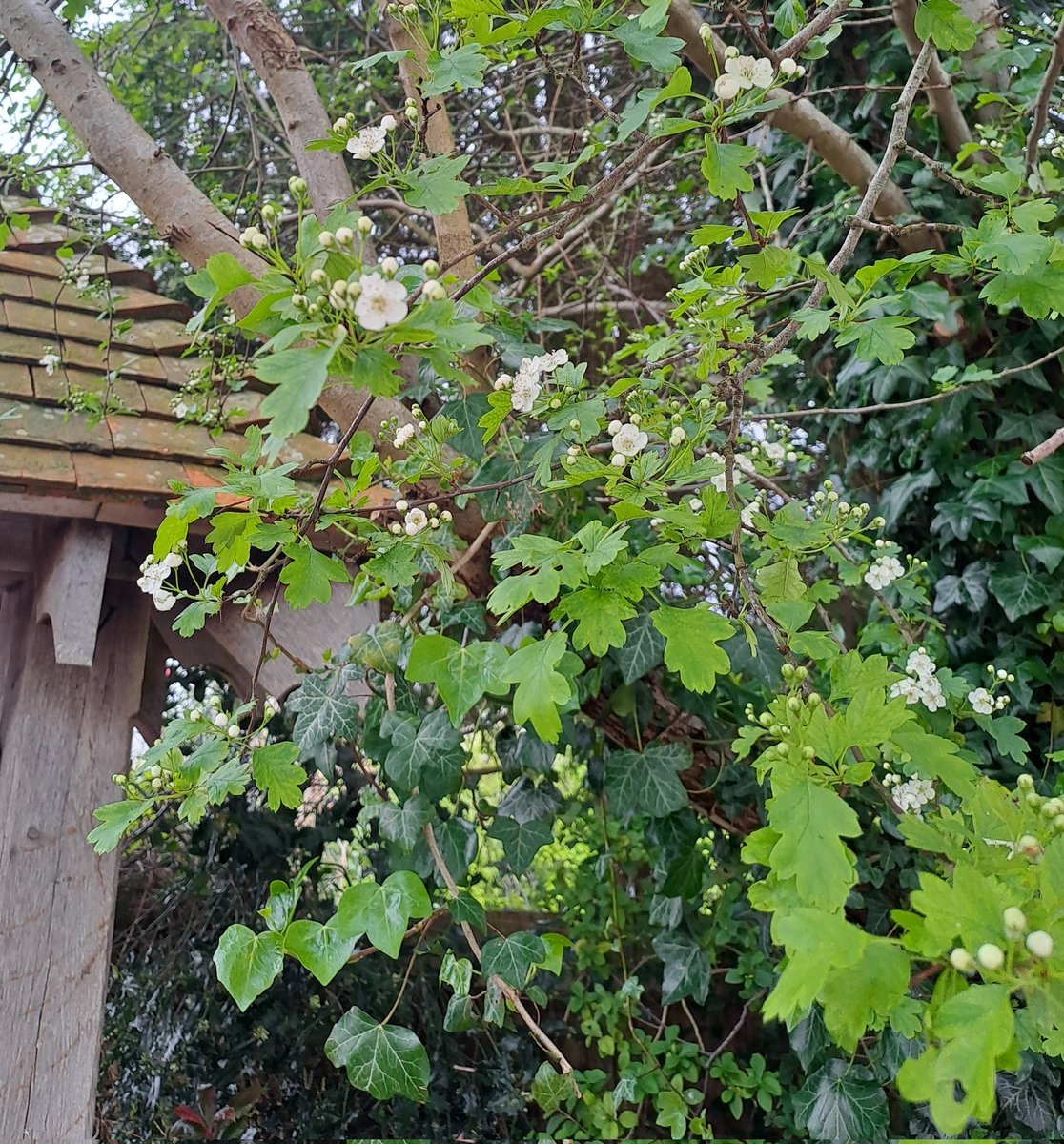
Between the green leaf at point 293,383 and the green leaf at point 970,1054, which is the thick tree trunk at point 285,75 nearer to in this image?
the green leaf at point 293,383

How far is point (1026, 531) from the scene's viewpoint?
77.8 inches

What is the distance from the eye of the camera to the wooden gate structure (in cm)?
155

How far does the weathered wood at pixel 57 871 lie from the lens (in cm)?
155

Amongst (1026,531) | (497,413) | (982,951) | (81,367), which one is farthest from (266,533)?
(1026,531)

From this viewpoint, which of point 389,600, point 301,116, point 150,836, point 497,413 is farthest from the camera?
point 150,836

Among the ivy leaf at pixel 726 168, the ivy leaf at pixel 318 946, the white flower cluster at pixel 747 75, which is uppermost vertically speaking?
the white flower cluster at pixel 747 75

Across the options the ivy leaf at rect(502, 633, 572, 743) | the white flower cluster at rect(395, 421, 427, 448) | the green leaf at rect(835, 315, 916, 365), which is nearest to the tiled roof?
the white flower cluster at rect(395, 421, 427, 448)

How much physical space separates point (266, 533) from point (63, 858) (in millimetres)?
1053

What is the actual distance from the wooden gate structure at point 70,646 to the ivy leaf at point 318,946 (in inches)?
30.1

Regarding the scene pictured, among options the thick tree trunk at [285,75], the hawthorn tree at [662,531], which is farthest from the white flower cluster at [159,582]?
the thick tree trunk at [285,75]

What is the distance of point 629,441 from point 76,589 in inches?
43.6

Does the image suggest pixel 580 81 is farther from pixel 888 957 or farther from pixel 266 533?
pixel 888 957

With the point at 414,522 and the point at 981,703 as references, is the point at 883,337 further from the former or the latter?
the point at 981,703

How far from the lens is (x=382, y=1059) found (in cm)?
113
